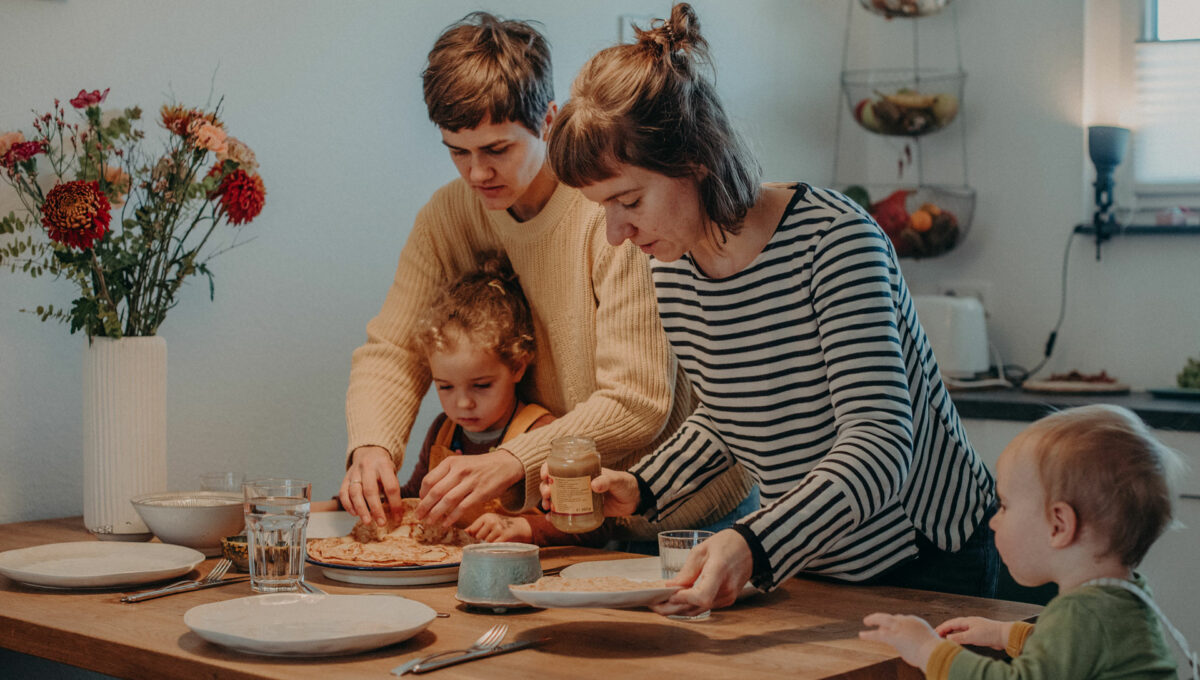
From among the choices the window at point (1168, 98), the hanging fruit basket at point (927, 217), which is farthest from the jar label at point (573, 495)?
the window at point (1168, 98)

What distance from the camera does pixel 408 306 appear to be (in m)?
1.98

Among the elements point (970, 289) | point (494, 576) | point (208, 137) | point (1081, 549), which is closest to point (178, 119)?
point (208, 137)

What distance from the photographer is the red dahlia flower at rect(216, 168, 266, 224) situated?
183 cm

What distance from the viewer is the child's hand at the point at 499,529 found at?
64.5 inches

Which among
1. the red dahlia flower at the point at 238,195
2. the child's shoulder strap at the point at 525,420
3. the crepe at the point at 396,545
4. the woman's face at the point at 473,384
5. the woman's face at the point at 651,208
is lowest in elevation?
the crepe at the point at 396,545

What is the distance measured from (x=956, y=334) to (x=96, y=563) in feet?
7.50

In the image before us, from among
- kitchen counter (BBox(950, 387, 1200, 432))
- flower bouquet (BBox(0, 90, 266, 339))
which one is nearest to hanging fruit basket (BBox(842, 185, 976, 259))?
kitchen counter (BBox(950, 387, 1200, 432))

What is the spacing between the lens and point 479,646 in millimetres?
1182

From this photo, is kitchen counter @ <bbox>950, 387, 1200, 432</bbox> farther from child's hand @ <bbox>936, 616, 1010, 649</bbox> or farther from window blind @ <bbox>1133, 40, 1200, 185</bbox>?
child's hand @ <bbox>936, 616, 1010, 649</bbox>

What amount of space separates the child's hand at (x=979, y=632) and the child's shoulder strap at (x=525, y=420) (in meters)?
0.79

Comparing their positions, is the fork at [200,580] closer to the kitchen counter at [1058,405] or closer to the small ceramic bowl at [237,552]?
the small ceramic bowl at [237,552]

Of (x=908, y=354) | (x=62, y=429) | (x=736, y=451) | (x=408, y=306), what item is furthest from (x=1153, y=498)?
(x=62, y=429)

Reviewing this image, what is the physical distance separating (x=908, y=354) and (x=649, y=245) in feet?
1.10

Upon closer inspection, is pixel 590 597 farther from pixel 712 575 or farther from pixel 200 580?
pixel 200 580
